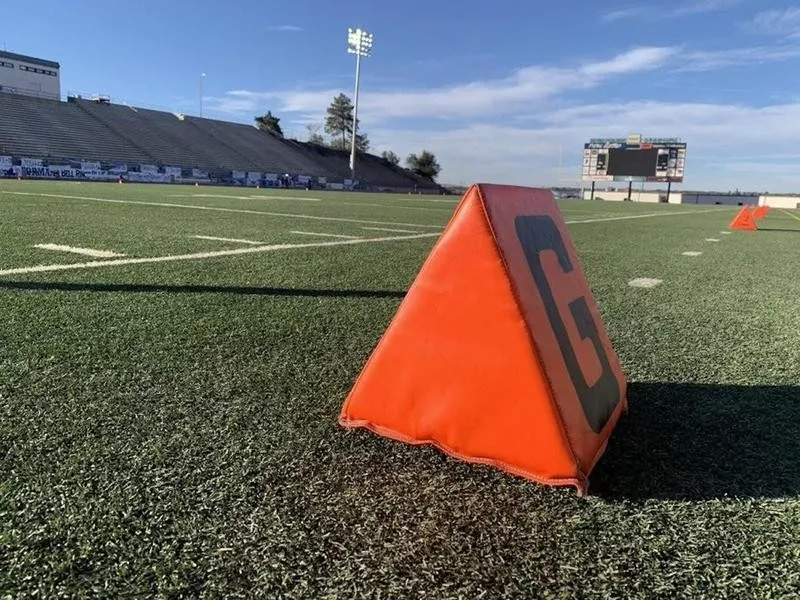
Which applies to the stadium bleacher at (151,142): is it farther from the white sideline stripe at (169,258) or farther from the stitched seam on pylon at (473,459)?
the stitched seam on pylon at (473,459)

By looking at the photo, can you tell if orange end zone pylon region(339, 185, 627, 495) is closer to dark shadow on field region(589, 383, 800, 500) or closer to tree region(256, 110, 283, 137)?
dark shadow on field region(589, 383, 800, 500)

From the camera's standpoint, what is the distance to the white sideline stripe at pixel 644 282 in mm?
4504

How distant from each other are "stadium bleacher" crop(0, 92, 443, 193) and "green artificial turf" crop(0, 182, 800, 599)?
3186 cm

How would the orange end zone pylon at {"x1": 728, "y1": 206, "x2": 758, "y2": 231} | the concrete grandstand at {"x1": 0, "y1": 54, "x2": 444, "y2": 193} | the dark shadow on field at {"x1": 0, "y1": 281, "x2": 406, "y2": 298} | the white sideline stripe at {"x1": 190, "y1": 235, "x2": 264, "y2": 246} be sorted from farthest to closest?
→ the concrete grandstand at {"x1": 0, "y1": 54, "x2": 444, "y2": 193} → the orange end zone pylon at {"x1": 728, "y1": 206, "x2": 758, "y2": 231} → the white sideline stripe at {"x1": 190, "y1": 235, "x2": 264, "y2": 246} → the dark shadow on field at {"x1": 0, "y1": 281, "x2": 406, "y2": 298}

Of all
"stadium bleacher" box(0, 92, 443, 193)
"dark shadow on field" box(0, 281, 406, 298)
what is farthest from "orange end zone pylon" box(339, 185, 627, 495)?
"stadium bleacher" box(0, 92, 443, 193)

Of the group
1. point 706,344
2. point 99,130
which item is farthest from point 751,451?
point 99,130

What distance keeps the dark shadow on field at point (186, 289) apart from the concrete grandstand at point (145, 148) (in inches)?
1140

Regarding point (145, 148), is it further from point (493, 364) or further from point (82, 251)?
point (493, 364)

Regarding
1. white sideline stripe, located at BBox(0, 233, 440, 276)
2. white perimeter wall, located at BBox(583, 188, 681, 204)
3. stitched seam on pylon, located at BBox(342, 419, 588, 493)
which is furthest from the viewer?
white perimeter wall, located at BBox(583, 188, 681, 204)

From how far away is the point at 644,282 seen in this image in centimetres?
467

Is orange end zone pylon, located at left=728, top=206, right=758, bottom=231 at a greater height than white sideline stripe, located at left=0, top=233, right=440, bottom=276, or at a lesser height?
greater

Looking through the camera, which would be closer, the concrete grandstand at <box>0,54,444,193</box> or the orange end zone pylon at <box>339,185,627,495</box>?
the orange end zone pylon at <box>339,185,627,495</box>

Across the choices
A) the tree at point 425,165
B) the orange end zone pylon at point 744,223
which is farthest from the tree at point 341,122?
the orange end zone pylon at point 744,223

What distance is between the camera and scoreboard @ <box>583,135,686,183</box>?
162 ft
